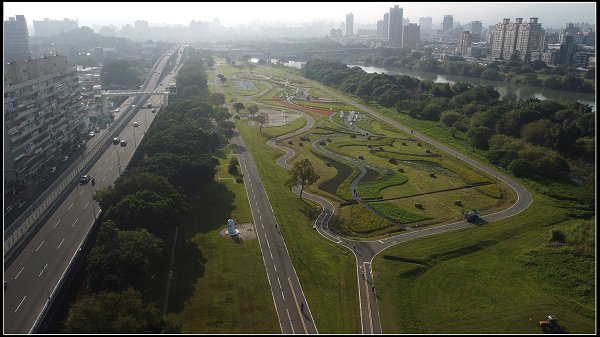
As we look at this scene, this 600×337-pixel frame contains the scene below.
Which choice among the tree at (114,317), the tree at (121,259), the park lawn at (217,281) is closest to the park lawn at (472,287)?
the park lawn at (217,281)

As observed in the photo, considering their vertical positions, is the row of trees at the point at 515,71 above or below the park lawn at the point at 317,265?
above

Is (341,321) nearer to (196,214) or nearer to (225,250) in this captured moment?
(225,250)

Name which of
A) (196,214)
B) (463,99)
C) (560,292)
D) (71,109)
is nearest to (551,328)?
(560,292)

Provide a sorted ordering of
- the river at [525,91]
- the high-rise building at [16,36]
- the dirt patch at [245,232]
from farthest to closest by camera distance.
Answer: the high-rise building at [16,36] < the river at [525,91] < the dirt patch at [245,232]

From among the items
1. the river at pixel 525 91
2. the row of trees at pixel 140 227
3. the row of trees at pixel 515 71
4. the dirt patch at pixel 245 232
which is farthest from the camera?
the row of trees at pixel 515 71

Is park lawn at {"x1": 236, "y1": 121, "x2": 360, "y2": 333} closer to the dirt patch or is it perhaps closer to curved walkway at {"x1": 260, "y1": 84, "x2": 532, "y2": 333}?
curved walkway at {"x1": 260, "y1": 84, "x2": 532, "y2": 333}

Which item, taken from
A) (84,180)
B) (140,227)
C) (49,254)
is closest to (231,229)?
(140,227)

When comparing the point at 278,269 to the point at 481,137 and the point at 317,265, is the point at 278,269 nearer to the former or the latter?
the point at 317,265

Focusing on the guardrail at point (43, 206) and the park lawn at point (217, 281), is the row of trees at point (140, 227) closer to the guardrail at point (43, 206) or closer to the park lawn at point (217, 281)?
the park lawn at point (217, 281)
